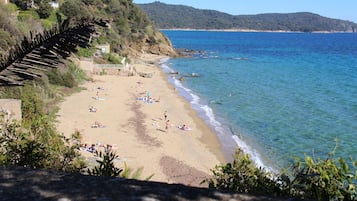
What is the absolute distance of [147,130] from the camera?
2097 centimetres

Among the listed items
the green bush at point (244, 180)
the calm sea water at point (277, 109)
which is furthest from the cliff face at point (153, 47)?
the green bush at point (244, 180)

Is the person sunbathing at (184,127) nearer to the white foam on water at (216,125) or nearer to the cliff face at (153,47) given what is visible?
the white foam on water at (216,125)

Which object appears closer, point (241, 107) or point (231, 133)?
point (231, 133)

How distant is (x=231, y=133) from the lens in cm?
2191

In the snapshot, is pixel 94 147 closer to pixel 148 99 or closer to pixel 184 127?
pixel 184 127

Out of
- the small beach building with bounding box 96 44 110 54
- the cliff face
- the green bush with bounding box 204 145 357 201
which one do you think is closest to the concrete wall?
the green bush with bounding box 204 145 357 201

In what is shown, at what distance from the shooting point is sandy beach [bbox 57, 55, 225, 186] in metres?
16.0

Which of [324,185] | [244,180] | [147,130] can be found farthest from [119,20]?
[324,185]

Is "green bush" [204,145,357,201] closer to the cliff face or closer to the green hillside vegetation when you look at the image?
the green hillside vegetation

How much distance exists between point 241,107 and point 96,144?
46.1 ft

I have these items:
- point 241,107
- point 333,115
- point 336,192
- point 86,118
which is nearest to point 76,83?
point 86,118

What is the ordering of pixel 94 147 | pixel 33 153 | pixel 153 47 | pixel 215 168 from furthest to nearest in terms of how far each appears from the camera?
pixel 153 47, pixel 94 147, pixel 215 168, pixel 33 153

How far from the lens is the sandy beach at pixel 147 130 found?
15977 mm

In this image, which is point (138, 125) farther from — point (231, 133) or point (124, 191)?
point (124, 191)
